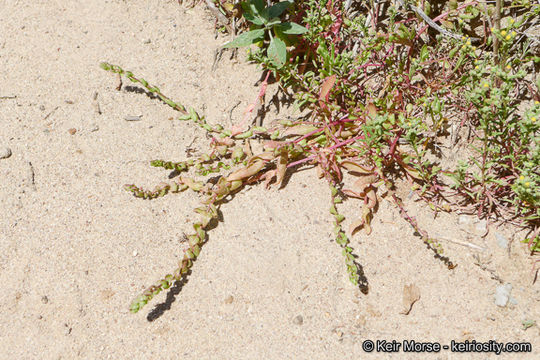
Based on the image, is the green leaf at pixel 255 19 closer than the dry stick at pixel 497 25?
No

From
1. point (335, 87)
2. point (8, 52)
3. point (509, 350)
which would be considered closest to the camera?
point (509, 350)

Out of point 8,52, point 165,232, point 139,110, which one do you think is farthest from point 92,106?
point 165,232

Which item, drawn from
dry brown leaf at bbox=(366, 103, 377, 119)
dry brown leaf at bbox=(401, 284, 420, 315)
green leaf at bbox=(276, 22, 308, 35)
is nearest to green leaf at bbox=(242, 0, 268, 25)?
green leaf at bbox=(276, 22, 308, 35)

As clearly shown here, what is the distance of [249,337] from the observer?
84.8 inches

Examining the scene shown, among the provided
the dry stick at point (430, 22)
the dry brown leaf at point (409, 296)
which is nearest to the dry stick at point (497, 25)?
the dry stick at point (430, 22)

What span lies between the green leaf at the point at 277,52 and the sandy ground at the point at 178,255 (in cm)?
39

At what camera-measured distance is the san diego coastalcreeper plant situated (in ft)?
7.77

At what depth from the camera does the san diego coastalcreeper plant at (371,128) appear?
237cm

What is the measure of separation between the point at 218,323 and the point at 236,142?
105 centimetres

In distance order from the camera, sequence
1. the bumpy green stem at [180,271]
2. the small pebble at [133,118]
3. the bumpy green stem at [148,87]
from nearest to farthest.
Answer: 1. the bumpy green stem at [180,271]
2. the bumpy green stem at [148,87]
3. the small pebble at [133,118]

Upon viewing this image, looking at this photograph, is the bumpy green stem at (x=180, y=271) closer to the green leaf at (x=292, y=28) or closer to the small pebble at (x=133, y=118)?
the small pebble at (x=133, y=118)

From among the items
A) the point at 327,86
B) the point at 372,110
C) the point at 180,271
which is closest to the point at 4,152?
the point at 180,271

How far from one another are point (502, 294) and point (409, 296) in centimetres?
42

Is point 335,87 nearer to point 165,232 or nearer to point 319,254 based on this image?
point 319,254
